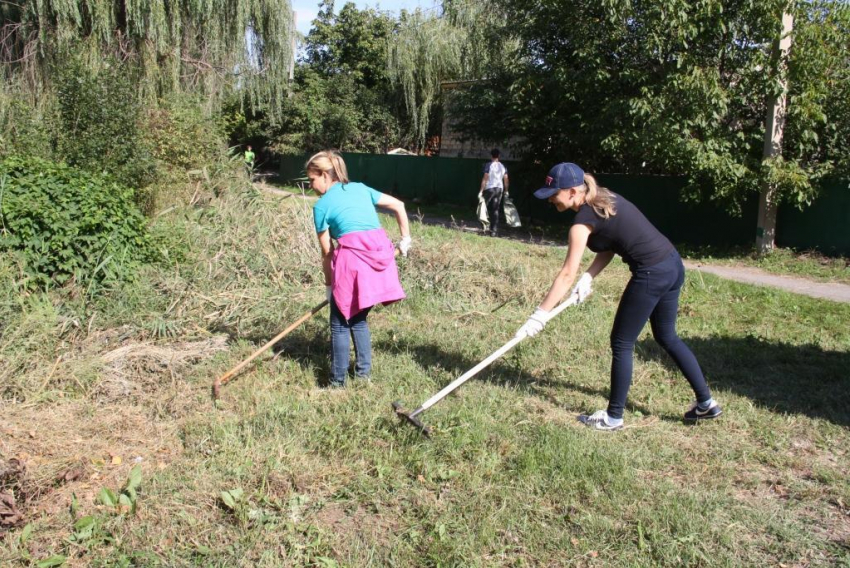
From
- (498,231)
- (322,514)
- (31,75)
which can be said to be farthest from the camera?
(498,231)

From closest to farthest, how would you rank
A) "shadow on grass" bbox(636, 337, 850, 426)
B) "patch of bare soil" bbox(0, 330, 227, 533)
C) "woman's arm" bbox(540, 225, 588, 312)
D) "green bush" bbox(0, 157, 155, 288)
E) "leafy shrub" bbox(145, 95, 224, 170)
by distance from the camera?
"patch of bare soil" bbox(0, 330, 227, 533), "woman's arm" bbox(540, 225, 588, 312), "shadow on grass" bbox(636, 337, 850, 426), "green bush" bbox(0, 157, 155, 288), "leafy shrub" bbox(145, 95, 224, 170)

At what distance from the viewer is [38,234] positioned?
6051mm

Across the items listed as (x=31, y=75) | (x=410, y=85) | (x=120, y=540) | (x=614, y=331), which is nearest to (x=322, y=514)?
(x=120, y=540)

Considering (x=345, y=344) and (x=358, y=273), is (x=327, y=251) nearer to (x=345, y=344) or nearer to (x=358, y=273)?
(x=358, y=273)

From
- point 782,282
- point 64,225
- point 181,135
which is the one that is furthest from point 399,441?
point 782,282

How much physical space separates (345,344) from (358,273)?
53 cm

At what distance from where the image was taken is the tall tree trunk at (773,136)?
10.6 metres

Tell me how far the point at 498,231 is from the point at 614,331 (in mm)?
10856

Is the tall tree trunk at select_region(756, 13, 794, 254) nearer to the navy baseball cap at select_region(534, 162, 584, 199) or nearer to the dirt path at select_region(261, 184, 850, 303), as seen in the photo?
the dirt path at select_region(261, 184, 850, 303)

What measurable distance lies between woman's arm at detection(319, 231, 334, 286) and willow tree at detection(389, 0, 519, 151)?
19690 mm

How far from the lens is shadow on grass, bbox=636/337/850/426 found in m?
5.00

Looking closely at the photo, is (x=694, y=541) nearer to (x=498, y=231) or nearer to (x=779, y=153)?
(x=779, y=153)

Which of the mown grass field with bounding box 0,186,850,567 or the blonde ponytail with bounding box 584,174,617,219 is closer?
the mown grass field with bounding box 0,186,850,567

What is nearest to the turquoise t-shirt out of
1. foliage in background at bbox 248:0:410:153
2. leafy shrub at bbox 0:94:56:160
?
leafy shrub at bbox 0:94:56:160
